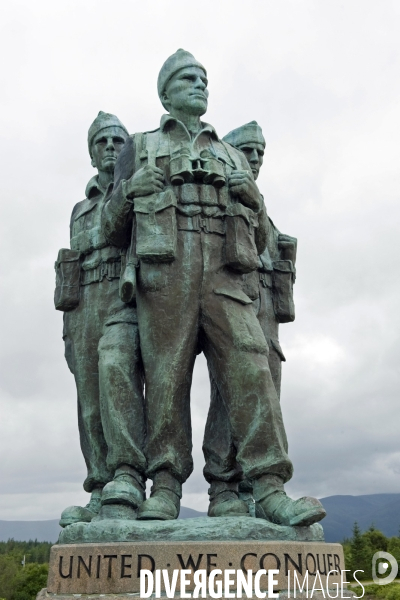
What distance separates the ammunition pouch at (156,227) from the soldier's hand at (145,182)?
54mm

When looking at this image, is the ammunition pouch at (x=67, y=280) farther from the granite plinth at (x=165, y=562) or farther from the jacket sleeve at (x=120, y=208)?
the granite plinth at (x=165, y=562)

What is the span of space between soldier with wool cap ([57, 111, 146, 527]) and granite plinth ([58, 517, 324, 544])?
1.20 feet

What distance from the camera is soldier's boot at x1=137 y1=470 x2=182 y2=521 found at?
18.1 ft

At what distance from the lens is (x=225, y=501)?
19.7 feet

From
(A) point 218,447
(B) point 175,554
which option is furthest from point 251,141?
(B) point 175,554

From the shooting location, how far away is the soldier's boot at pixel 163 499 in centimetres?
550

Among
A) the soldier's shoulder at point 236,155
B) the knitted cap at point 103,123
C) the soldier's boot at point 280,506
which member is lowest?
the soldier's boot at point 280,506

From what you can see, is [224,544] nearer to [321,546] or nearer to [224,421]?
[321,546]

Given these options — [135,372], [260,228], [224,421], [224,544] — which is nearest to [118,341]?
[135,372]

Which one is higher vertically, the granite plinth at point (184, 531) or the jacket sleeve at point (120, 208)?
the jacket sleeve at point (120, 208)

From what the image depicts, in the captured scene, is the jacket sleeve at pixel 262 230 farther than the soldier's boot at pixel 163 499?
Yes

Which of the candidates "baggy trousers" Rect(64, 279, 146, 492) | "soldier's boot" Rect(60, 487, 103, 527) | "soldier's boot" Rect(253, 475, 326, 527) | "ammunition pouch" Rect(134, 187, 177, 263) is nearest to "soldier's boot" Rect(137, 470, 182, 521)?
"baggy trousers" Rect(64, 279, 146, 492)

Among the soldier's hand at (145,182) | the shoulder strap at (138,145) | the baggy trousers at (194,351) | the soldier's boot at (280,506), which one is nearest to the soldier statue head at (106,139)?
the shoulder strap at (138,145)

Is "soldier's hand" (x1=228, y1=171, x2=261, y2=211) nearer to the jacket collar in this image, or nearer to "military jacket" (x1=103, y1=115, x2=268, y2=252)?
"military jacket" (x1=103, y1=115, x2=268, y2=252)
